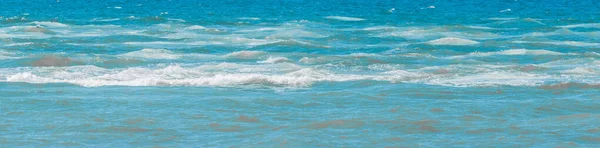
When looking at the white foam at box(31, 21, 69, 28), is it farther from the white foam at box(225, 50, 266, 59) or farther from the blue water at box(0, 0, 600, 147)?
the white foam at box(225, 50, 266, 59)

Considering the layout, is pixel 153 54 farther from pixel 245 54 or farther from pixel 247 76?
pixel 247 76

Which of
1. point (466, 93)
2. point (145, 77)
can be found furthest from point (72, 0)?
point (466, 93)

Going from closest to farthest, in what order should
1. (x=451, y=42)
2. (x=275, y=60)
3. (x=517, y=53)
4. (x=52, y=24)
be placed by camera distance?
(x=275, y=60) → (x=517, y=53) → (x=451, y=42) → (x=52, y=24)

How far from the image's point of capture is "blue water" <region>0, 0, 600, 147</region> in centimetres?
1523

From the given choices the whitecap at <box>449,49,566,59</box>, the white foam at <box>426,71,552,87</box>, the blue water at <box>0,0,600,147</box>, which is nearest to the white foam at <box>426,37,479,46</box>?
the blue water at <box>0,0,600,147</box>

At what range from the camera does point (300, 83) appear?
21.5 m

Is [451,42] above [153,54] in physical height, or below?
above

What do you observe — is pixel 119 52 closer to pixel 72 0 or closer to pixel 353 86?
pixel 353 86

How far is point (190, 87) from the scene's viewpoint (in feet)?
68.6

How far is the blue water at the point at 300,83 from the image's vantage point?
15227mm

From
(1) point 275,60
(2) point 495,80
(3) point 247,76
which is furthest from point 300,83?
(1) point 275,60

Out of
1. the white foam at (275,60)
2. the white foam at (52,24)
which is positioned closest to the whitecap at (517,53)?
the white foam at (275,60)

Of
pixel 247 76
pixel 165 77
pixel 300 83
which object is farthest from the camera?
pixel 165 77

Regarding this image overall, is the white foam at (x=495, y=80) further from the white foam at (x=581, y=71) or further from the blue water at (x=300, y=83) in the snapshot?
the white foam at (x=581, y=71)
